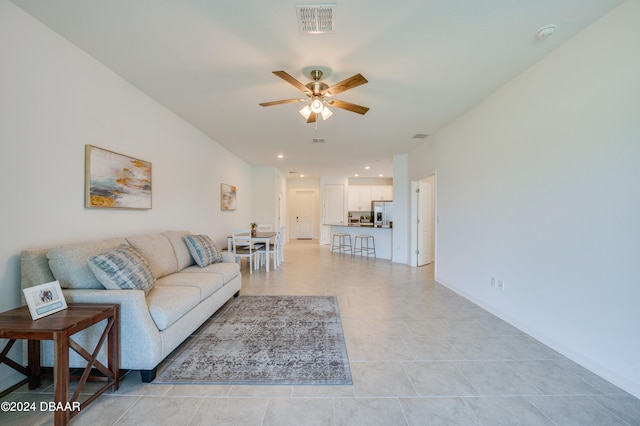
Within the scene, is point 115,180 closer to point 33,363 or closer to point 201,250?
point 201,250

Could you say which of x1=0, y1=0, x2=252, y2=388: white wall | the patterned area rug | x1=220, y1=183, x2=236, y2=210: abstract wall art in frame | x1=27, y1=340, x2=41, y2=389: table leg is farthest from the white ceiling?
the patterned area rug

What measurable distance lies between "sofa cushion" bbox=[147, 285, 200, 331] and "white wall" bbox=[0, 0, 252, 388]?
0.88 meters

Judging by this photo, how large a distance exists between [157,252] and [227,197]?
3.08 metres

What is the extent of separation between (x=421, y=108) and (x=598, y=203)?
Answer: 2.20 m

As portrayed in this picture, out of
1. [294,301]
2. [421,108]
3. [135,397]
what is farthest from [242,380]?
[421,108]

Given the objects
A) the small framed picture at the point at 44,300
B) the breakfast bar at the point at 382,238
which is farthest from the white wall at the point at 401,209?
the small framed picture at the point at 44,300

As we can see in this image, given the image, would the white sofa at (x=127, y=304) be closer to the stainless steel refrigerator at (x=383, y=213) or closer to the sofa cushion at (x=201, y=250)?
the sofa cushion at (x=201, y=250)

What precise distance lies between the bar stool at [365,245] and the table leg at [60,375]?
20.4ft

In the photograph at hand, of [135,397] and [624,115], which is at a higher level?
[624,115]

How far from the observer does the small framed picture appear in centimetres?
150

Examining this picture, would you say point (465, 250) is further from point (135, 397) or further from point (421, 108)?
point (135, 397)

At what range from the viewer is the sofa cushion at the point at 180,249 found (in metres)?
3.20

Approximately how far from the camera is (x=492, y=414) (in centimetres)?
155

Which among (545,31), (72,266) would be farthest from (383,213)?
(72,266)
